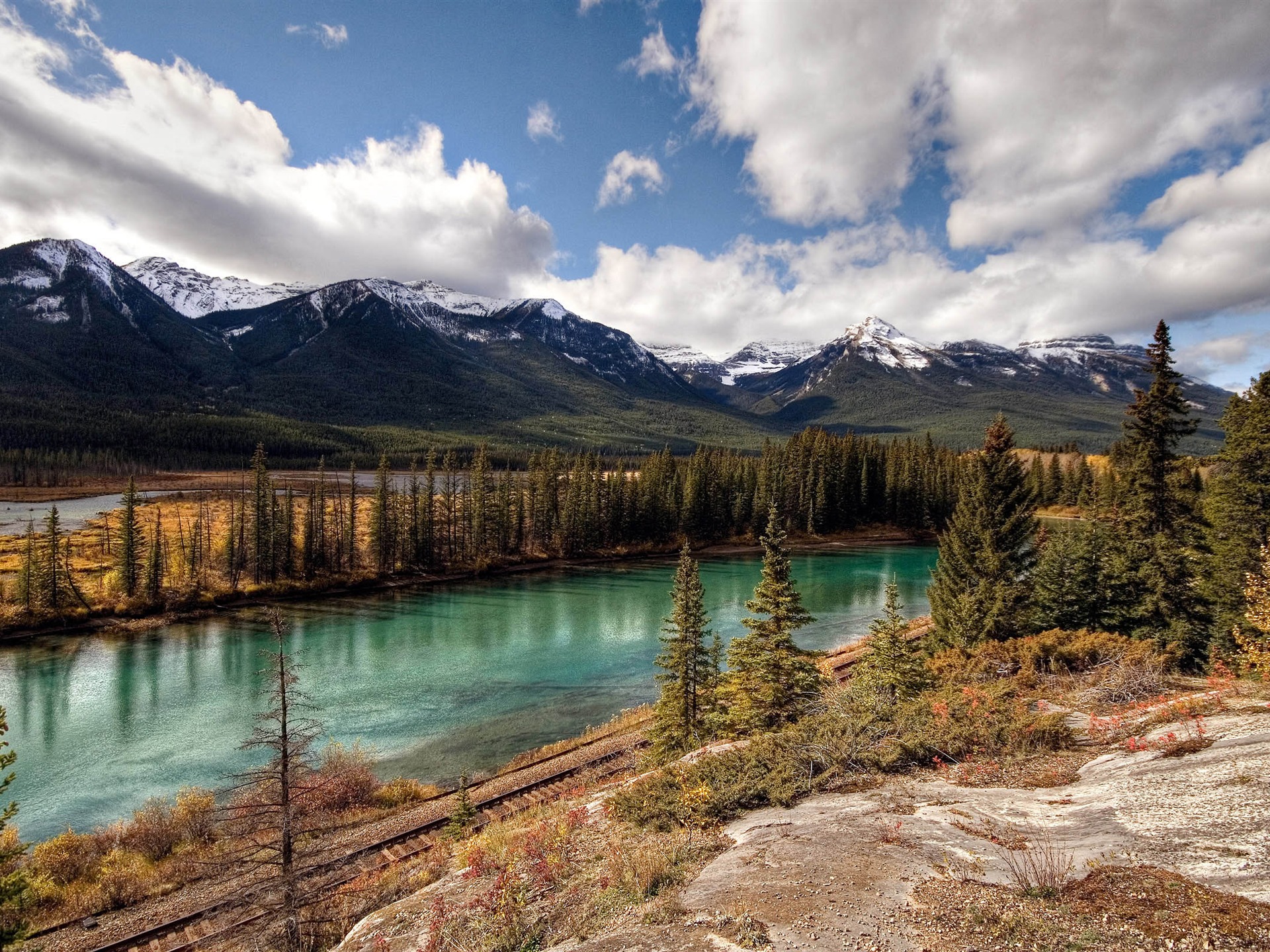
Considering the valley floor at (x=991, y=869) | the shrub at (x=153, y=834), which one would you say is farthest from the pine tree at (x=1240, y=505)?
the shrub at (x=153, y=834)

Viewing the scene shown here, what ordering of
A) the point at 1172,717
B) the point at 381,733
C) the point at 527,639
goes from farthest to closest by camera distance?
the point at 527,639 → the point at 381,733 → the point at 1172,717

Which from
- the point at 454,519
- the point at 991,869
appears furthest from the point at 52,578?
the point at 991,869

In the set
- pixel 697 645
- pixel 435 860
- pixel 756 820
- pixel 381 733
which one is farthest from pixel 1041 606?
pixel 381 733

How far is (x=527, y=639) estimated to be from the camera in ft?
157

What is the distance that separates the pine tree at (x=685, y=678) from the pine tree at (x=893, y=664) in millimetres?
5883

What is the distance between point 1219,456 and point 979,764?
19856mm

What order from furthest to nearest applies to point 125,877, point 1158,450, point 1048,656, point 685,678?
point 1158,450, point 685,678, point 1048,656, point 125,877

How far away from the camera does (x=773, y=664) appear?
19.8 meters

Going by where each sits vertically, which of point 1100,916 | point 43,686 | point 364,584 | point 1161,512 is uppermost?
point 1161,512

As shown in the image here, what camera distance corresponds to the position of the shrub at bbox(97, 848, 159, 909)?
17.7m

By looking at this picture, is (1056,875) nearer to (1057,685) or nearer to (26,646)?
(1057,685)

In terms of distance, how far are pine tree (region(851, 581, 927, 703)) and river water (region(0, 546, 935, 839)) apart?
17531 mm

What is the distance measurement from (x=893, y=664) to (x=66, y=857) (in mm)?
28451

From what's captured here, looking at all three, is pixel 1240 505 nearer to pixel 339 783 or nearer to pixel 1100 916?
pixel 1100 916
